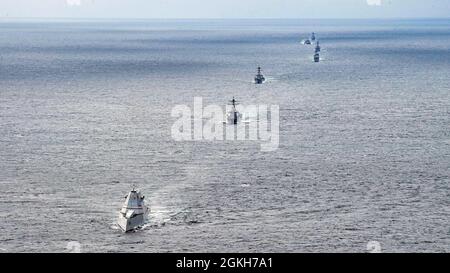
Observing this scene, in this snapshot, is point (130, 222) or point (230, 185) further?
point (230, 185)

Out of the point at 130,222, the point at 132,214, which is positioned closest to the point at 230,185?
the point at 132,214

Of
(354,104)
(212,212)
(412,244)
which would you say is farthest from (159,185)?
(354,104)

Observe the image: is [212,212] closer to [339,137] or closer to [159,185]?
[159,185]

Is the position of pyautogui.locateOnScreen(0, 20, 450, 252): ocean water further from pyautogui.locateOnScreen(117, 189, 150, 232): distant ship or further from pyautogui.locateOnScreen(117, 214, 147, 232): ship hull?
pyautogui.locateOnScreen(117, 189, 150, 232): distant ship

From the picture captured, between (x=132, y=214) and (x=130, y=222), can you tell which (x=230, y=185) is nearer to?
(x=132, y=214)

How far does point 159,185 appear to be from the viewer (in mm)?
109438

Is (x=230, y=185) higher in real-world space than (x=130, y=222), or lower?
higher

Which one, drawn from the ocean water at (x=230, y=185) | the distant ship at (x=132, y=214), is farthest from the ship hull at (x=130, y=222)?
the ocean water at (x=230, y=185)

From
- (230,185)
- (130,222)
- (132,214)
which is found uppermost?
(132,214)

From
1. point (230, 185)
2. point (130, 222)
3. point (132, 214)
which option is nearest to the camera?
point (130, 222)

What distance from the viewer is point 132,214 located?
88688 mm

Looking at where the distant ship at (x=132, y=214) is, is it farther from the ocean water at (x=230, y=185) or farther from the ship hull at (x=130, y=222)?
the ocean water at (x=230, y=185)

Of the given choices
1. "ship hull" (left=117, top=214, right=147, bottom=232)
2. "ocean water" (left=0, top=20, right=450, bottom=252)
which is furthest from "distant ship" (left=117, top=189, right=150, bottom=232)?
"ocean water" (left=0, top=20, right=450, bottom=252)
